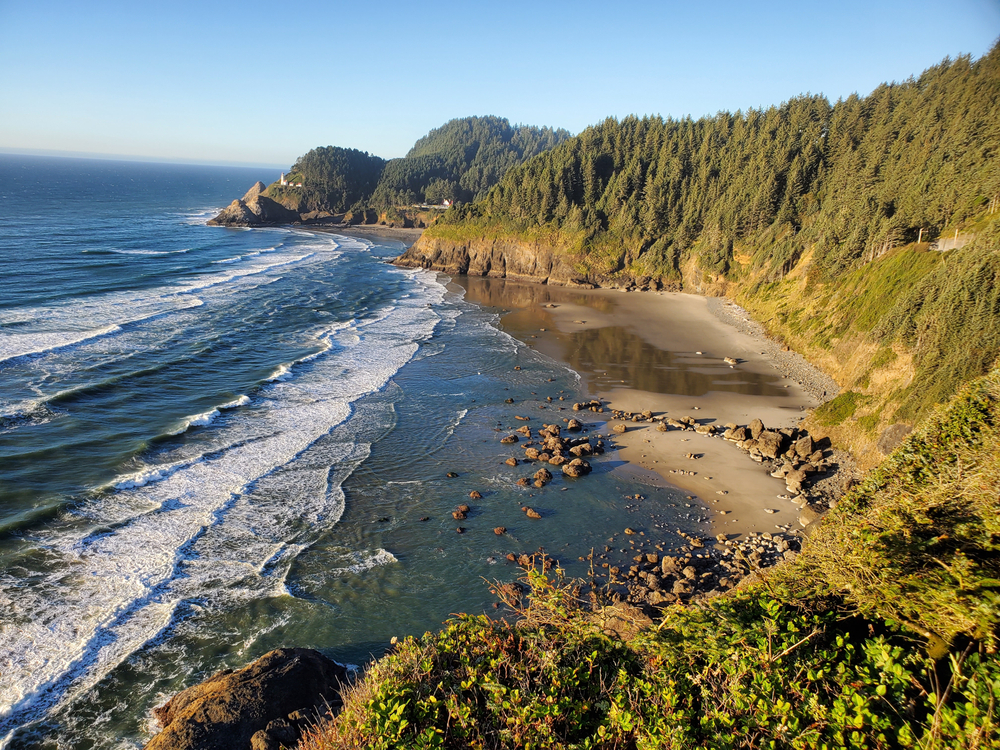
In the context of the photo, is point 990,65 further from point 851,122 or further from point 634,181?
point 634,181

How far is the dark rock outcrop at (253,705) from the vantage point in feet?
41.4

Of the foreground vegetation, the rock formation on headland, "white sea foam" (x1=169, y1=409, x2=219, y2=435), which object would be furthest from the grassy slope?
the rock formation on headland

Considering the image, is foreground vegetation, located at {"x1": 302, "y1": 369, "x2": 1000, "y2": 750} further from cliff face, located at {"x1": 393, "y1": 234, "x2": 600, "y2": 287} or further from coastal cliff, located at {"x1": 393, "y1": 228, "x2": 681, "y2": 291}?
cliff face, located at {"x1": 393, "y1": 234, "x2": 600, "y2": 287}

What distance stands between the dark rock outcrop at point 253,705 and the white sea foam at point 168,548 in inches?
177

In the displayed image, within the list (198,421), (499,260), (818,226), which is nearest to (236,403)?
(198,421)

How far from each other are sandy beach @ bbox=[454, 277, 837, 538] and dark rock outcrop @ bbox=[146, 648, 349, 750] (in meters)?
17.6

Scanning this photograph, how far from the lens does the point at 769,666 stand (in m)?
8.52

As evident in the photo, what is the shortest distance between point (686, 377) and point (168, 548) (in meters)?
36.1

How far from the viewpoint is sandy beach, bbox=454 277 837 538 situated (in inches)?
1088

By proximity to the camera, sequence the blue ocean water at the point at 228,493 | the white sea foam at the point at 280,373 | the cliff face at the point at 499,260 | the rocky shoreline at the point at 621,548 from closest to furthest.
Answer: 1. the rocky shoreline at the point at 621,548
2. the blue ocean water at the point at 228,493
3. the white sea foam at the point at 280,373
4. the cliff face at the point at 499,260

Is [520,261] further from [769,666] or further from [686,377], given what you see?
[769,666]

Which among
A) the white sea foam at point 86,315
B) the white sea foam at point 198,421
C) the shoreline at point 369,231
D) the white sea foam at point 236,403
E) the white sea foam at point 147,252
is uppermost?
the shoreline at point 369,231

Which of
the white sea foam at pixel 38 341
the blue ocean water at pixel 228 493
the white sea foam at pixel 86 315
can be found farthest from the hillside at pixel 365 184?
the blue ocean water at pixel 228 493

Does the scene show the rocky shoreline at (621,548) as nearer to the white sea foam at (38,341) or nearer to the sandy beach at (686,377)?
the sandy beach at (686,377)
